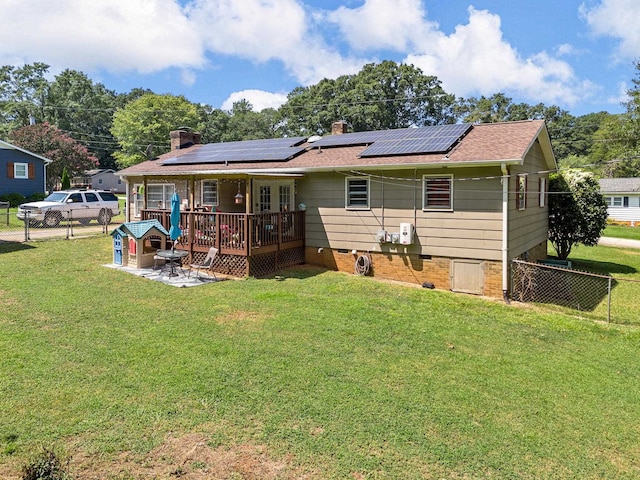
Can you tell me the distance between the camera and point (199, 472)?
378 cm

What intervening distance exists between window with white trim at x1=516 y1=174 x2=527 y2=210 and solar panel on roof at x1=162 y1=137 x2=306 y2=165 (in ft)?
21.3


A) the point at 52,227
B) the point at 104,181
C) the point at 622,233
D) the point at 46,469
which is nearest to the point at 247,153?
the point at 52,227

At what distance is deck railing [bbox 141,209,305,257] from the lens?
11648 millimetres

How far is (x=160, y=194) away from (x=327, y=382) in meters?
13.0

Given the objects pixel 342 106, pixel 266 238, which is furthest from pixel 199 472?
pixel 342 106

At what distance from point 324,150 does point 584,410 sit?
35.5 feet

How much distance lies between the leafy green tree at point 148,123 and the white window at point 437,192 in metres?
41.3

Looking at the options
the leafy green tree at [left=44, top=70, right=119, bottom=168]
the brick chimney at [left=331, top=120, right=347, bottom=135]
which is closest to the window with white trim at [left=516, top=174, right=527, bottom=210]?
the brick chimney at [left=331, top=120, right=347, bottom=135]

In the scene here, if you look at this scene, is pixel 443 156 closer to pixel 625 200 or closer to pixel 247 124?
pixel 625 200

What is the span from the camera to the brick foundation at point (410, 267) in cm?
1077

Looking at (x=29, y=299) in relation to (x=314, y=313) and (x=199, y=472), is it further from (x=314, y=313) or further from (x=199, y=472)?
(x=199, y=472)

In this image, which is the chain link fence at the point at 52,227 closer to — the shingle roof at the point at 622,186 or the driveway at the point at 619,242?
the driveway at the point at 619,242

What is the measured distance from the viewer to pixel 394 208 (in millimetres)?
11938

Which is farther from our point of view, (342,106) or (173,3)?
(342,106)
